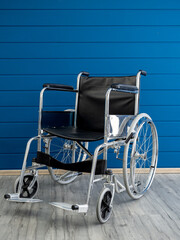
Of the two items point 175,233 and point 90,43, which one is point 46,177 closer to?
point 90,43

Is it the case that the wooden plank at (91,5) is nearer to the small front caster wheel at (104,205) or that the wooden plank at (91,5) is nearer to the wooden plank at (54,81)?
the wooden plank at (54,81)

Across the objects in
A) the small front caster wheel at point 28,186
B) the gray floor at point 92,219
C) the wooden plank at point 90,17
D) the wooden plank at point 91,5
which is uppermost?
the wooden plank at point 91,5

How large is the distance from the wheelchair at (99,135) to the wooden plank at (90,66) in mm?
254

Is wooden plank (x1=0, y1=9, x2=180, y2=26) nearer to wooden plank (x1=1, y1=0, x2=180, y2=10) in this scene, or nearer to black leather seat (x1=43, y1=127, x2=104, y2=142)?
wooden plank (x1=1, y1=0, x2=180, y2=10)

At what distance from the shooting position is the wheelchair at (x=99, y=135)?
2.00m

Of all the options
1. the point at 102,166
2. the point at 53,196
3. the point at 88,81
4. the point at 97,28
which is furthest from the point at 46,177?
the point at 97,28

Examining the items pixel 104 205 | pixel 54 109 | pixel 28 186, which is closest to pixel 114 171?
pixel 54 109

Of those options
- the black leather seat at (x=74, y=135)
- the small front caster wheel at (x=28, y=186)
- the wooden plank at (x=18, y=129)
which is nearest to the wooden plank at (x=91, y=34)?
the wooden plank at (x=18, y=129)

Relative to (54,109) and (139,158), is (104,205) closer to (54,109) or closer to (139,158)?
(139,158)

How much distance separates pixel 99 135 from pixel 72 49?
1.10 meters

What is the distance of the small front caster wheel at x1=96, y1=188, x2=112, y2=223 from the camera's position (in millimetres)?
1884

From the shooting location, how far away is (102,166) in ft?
6.48

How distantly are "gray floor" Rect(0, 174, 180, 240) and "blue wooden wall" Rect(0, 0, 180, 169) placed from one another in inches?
30.5

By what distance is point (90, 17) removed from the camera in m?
2.97
